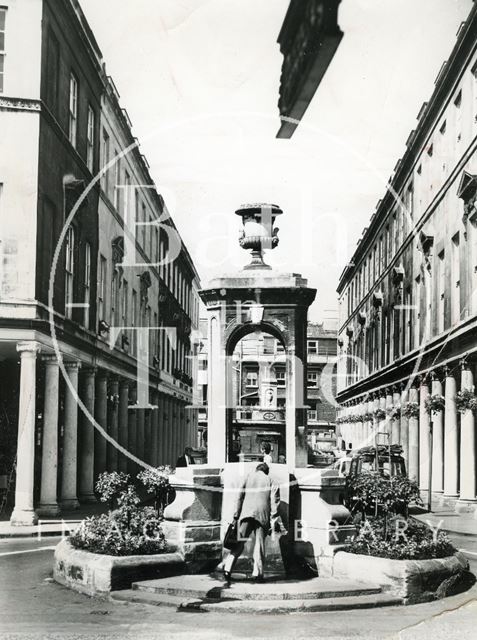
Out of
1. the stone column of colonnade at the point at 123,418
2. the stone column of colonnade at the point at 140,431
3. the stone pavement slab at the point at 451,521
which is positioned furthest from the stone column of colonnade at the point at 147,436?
the stone pavement slab at the point at 451,521

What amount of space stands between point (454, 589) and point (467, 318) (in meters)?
19.8

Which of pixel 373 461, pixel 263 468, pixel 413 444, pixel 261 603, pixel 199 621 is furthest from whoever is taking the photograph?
pixel 413 444

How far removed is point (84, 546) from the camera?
12.6 m

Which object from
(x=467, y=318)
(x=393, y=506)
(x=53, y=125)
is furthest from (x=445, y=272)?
(x=393, y=506)

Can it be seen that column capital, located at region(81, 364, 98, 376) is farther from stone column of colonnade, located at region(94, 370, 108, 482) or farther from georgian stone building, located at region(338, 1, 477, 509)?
georgian stone building, located at region(338, 1, 477, 509)

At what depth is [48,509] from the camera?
80.6ft

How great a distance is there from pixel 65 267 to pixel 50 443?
5420 mm

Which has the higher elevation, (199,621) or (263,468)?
(263,468)

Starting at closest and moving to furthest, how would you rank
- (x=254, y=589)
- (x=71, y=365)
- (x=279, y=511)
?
(x=254, y=589) → (x=279, y=511) → (x=71, y=365)

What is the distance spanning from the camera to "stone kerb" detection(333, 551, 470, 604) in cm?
1133

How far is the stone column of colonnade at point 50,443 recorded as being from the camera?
24531 mm

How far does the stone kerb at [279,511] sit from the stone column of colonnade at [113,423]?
71.9ft

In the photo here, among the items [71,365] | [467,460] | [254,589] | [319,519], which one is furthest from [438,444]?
[254,589]

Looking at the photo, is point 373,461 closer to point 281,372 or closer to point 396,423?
point 396,423
